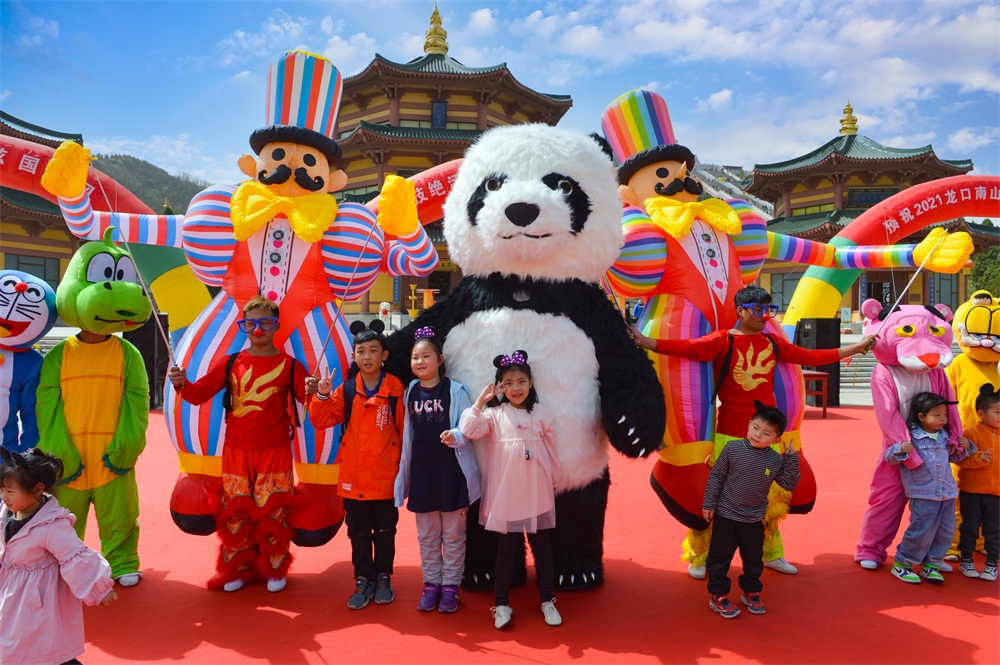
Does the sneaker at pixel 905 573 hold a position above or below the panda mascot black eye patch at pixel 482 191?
below

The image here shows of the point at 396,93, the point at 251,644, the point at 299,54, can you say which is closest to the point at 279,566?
the point at 251,644

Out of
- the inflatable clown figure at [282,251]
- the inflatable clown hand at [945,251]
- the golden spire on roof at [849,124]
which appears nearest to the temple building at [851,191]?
the golden spire on roof at [849,124]

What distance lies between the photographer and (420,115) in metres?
18.7

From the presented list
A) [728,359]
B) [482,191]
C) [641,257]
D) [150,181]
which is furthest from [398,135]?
[150,181]

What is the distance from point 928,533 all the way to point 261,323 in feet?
10.6

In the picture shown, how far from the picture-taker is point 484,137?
9.66 ft

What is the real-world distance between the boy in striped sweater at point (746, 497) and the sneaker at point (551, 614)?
660mm

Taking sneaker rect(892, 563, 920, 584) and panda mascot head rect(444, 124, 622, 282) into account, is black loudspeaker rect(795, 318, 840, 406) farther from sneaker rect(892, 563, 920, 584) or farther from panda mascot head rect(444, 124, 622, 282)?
panda mascot head rect(444, 124, 622, 282)

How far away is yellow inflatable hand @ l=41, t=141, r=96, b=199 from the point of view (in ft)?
9.34

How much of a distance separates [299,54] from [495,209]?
1500 millimetres

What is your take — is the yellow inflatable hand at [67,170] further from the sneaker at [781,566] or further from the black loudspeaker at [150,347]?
the black loudspeaker at [150,347]

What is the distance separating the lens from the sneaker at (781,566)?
317 centimetres

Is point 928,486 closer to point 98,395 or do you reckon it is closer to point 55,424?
point 98,395

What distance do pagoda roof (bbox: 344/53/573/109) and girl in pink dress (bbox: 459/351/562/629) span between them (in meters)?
16.9
